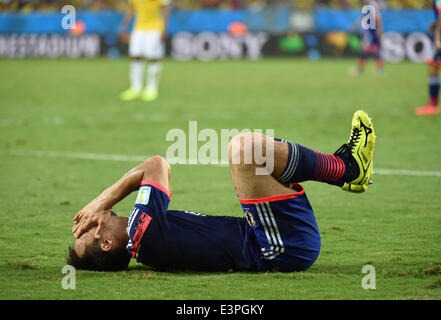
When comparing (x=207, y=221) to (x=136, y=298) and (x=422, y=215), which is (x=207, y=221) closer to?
(x=136, y=298)

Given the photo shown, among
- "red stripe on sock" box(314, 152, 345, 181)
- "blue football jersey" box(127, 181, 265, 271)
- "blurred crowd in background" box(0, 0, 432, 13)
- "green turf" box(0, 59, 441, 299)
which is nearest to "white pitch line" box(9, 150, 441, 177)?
"green turf" box(0, 59, 441, 299)

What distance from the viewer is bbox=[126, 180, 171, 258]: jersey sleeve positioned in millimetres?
4414

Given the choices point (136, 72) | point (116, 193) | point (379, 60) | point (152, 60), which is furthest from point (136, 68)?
point (116, 193)

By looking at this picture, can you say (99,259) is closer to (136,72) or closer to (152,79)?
(136,72)

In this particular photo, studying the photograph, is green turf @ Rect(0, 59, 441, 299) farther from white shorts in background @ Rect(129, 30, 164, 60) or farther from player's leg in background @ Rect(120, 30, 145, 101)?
white shorts in background @ Rect(129, 30, 164, 60)

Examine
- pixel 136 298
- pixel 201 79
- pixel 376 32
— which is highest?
pixel 376 32

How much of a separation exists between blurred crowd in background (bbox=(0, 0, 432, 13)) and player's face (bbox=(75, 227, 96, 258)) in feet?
84.3

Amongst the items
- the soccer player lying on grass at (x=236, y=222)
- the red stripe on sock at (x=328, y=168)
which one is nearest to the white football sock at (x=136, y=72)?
the soccer player lying on grass at (x=236, y=222)

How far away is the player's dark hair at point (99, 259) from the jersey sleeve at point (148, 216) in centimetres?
17

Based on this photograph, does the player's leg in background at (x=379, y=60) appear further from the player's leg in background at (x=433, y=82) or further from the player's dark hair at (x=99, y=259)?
the player's dark hair at (x=99, y=259)

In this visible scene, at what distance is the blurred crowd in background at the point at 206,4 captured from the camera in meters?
29.5

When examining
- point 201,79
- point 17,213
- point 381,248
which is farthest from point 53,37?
point 381,248

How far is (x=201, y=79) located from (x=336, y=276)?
661 inches

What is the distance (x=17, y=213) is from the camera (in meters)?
6.60
